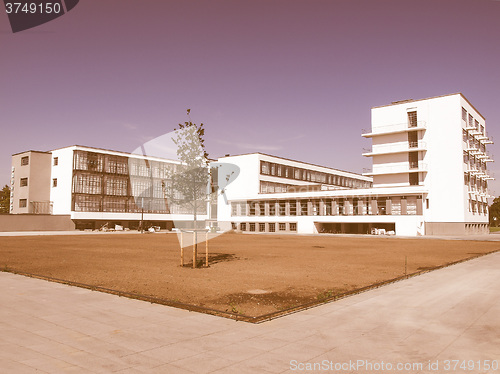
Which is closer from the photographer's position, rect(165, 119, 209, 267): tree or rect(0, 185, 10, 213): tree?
rect(165, 119, 209, 267): tree

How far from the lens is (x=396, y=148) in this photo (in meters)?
70.9

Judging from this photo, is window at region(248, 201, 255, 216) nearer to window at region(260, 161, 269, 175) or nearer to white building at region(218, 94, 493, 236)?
white building at region(218, 94, 493, 236)

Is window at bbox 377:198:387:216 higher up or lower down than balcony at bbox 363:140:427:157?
lower down

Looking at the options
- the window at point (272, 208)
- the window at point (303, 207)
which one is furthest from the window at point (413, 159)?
the window at point (272, 208)

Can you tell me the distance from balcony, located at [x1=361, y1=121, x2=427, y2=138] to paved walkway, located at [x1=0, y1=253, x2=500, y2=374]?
62364 millimetres

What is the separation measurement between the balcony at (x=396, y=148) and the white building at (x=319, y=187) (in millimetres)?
180

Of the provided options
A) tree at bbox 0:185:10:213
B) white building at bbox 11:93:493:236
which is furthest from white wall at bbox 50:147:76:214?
tree at bbox 0:185:10:213

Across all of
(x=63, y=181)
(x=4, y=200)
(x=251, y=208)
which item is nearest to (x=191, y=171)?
(x=251, y=208)

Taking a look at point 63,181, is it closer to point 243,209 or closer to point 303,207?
point 243,209

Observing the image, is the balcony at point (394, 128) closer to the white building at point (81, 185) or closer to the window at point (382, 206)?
the window at point (382, 206)

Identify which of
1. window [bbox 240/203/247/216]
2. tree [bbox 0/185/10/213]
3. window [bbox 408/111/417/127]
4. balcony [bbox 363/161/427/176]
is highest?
window [bbox 408/111/417/127]

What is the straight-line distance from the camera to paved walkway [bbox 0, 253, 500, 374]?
238 inches

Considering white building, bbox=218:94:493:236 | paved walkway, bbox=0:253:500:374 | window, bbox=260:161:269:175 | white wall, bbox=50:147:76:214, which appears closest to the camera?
paved walkway, bbox=0:253:500:374

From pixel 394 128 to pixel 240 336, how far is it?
7083 cm
